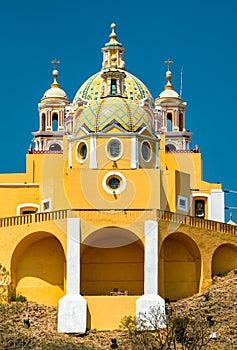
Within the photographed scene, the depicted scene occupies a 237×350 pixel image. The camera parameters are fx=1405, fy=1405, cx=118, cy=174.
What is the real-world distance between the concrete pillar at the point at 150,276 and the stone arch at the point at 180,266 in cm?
213

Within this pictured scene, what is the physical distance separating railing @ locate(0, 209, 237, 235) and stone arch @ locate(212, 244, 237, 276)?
758 mm

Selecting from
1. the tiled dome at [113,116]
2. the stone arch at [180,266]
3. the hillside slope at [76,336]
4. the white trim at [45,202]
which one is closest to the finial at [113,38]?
the tiled dome at [113,116]

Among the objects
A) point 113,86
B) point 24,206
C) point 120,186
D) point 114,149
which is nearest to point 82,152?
point 114,149

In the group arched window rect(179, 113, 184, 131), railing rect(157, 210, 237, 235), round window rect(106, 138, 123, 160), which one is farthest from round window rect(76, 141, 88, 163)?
arched window rect(179, 113, 184, 131)

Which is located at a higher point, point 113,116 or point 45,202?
point 113,116

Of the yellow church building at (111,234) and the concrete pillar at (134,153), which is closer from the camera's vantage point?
the yellow church building at (111,234)

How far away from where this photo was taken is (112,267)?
6044 centimetres

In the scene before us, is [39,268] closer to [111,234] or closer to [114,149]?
[111,234]

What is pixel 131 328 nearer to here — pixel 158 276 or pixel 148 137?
pixel 158 276

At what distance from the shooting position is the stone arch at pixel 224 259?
6144 cm

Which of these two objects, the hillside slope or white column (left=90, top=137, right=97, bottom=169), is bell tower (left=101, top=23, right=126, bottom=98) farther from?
the hillside slope

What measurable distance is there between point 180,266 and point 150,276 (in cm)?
365

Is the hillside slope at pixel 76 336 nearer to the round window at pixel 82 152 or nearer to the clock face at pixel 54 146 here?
the round window at pixel 82 152

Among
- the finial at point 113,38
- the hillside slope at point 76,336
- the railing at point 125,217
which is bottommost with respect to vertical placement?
the hillside slope at point 76,336
